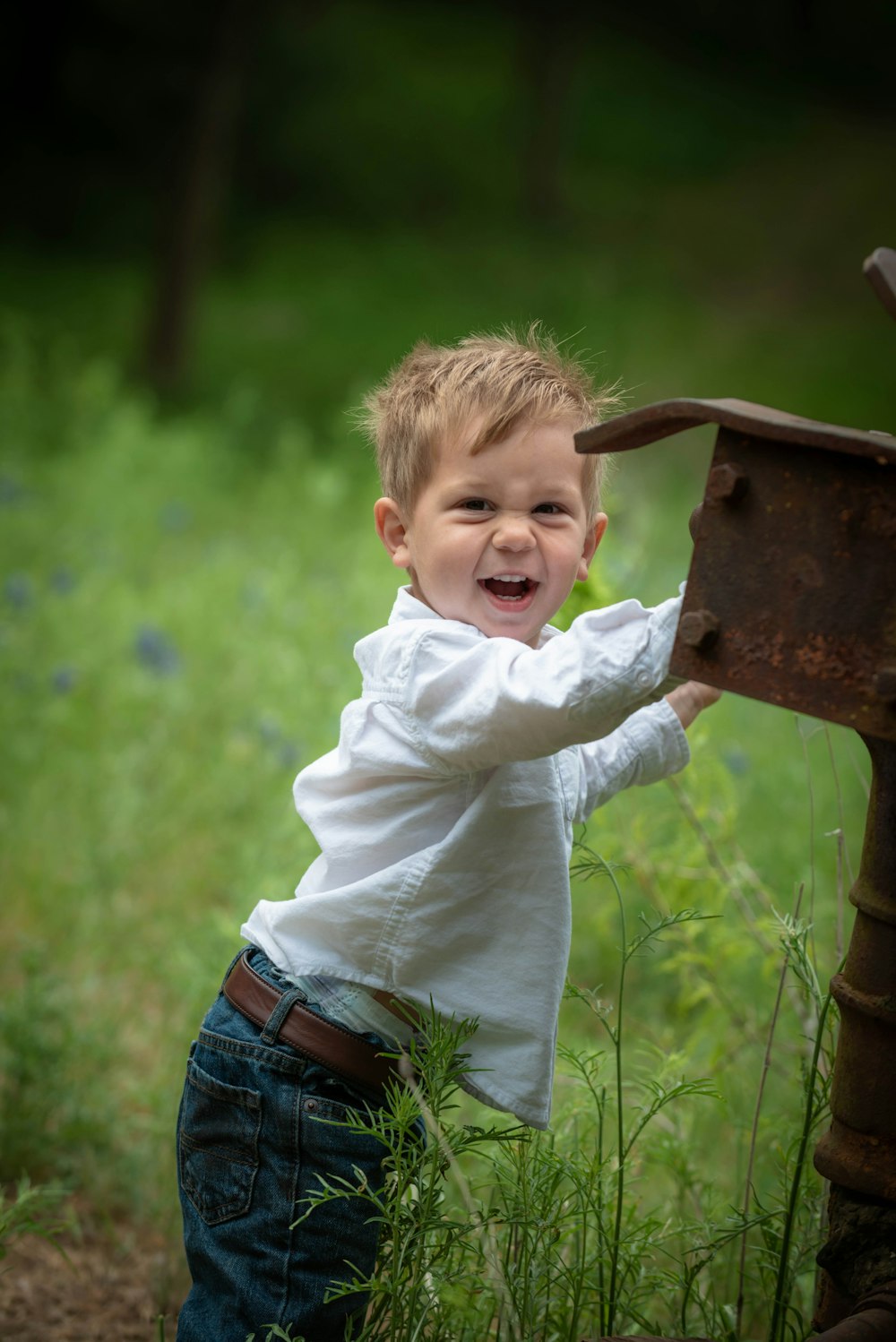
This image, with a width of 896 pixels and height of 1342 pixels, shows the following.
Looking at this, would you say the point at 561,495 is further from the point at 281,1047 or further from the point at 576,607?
the point at 281,1047

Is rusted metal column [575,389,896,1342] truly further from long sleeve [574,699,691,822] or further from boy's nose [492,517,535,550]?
long sleeve [574,699,691,822]

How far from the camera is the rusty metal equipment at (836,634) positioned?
1.09 meters

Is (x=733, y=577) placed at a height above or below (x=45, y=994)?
above

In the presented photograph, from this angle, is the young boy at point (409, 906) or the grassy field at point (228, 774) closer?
the young boy at point (409, 906)

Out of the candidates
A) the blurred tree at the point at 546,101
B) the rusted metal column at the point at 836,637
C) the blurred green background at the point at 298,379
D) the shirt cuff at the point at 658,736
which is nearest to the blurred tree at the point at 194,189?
the blurred green background at the point at 298,379

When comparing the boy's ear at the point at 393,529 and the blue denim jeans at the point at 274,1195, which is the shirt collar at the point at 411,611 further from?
the blue denim jeans at the point at 274,1195

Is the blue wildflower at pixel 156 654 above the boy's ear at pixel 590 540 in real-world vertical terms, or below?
below

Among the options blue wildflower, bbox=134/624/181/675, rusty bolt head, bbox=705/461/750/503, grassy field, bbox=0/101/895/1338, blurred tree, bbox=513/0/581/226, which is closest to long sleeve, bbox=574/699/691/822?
grassy field, bbox=0/101/895/1338

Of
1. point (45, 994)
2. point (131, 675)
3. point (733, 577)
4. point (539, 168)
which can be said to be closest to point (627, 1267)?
point (733, 577)

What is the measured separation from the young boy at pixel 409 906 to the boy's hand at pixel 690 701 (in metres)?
0.20

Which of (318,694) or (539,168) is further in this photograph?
(539,168)

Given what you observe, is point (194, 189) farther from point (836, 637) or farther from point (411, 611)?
point (836, 637)

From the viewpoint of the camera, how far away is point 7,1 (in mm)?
11805

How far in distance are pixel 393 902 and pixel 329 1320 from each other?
474mm
